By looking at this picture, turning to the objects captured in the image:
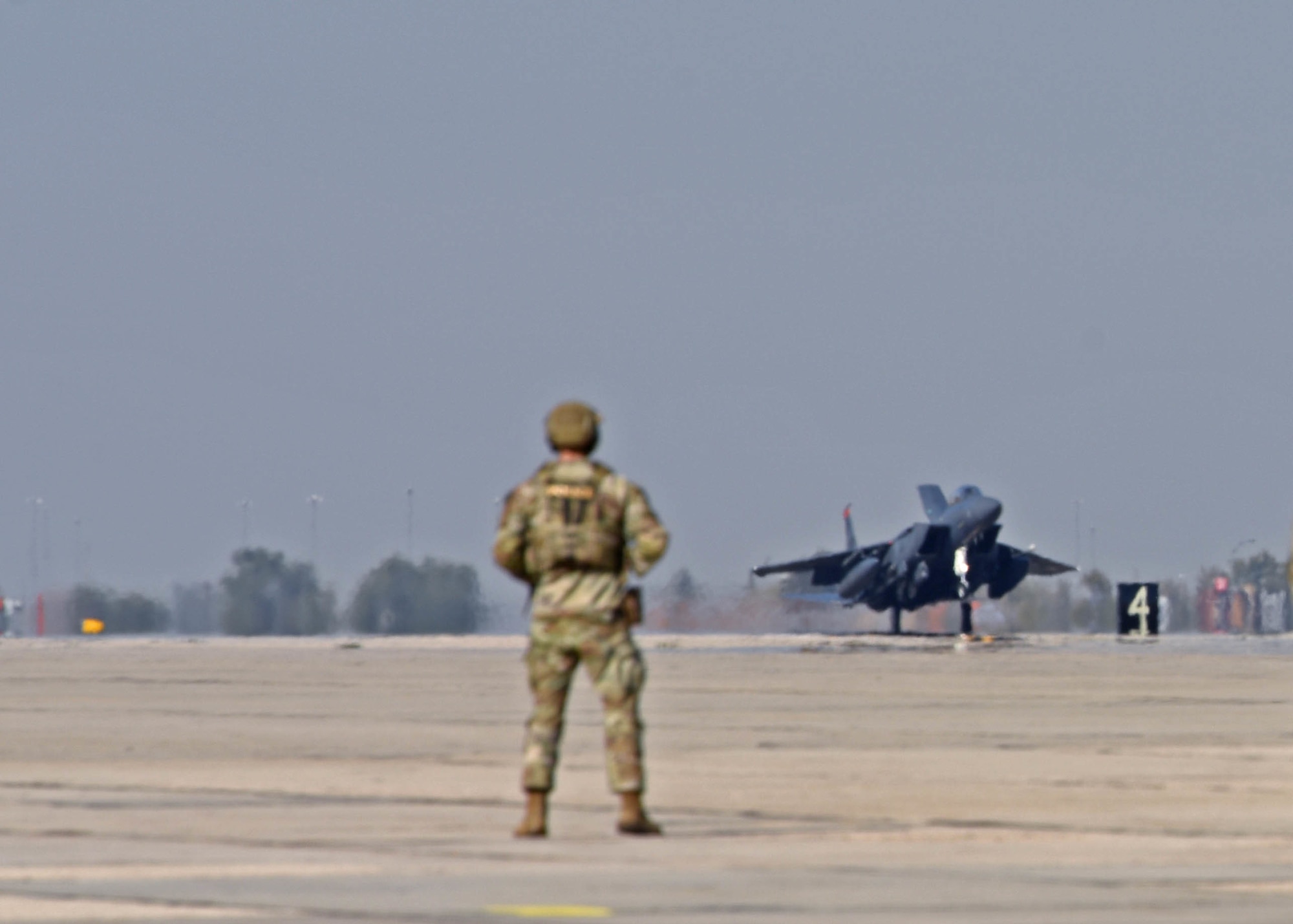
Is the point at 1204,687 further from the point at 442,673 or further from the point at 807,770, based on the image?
the point at 807,770

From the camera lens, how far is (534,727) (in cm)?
1305

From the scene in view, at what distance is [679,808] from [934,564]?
75.1m

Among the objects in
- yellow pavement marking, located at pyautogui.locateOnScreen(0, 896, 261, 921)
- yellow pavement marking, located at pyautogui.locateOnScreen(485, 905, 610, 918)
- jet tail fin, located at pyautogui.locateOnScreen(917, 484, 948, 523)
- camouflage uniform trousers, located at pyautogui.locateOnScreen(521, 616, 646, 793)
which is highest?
jet tail fin, located at pyautogui.locateOnScreen(917, 484, 948, 523)

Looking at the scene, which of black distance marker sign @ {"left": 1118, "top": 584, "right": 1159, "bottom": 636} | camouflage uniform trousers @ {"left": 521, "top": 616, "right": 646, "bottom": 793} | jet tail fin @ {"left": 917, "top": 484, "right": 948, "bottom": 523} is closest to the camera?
camouflage uniform trousers @ {"left": 521, "top": 616, "right": 646, "bottom": 793}

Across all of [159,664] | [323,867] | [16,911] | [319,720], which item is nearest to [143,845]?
[323,867]

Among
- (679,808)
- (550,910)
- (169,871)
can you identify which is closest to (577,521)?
(679,808)

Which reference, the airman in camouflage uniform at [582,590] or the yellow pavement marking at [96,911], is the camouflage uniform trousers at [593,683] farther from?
the yellow pavement marking at [96,911]

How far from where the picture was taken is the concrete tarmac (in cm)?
1020

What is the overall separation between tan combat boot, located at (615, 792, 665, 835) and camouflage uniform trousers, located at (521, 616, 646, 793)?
0.14 feet

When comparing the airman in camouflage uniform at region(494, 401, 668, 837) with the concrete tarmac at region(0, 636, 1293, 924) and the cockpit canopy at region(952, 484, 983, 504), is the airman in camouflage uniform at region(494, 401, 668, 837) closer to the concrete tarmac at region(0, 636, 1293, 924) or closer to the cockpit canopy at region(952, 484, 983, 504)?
the concrete tarmac at region(0, 636, 1293, 924)

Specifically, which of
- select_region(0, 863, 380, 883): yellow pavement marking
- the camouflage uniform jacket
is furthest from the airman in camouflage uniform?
select_region(0, 863, 380, 883): yellow pavement marking

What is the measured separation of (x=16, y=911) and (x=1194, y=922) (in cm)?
386

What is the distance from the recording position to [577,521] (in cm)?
1291

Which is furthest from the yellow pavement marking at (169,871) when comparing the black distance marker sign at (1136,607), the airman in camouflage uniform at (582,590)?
the black distance marker sign at (1136,607)
